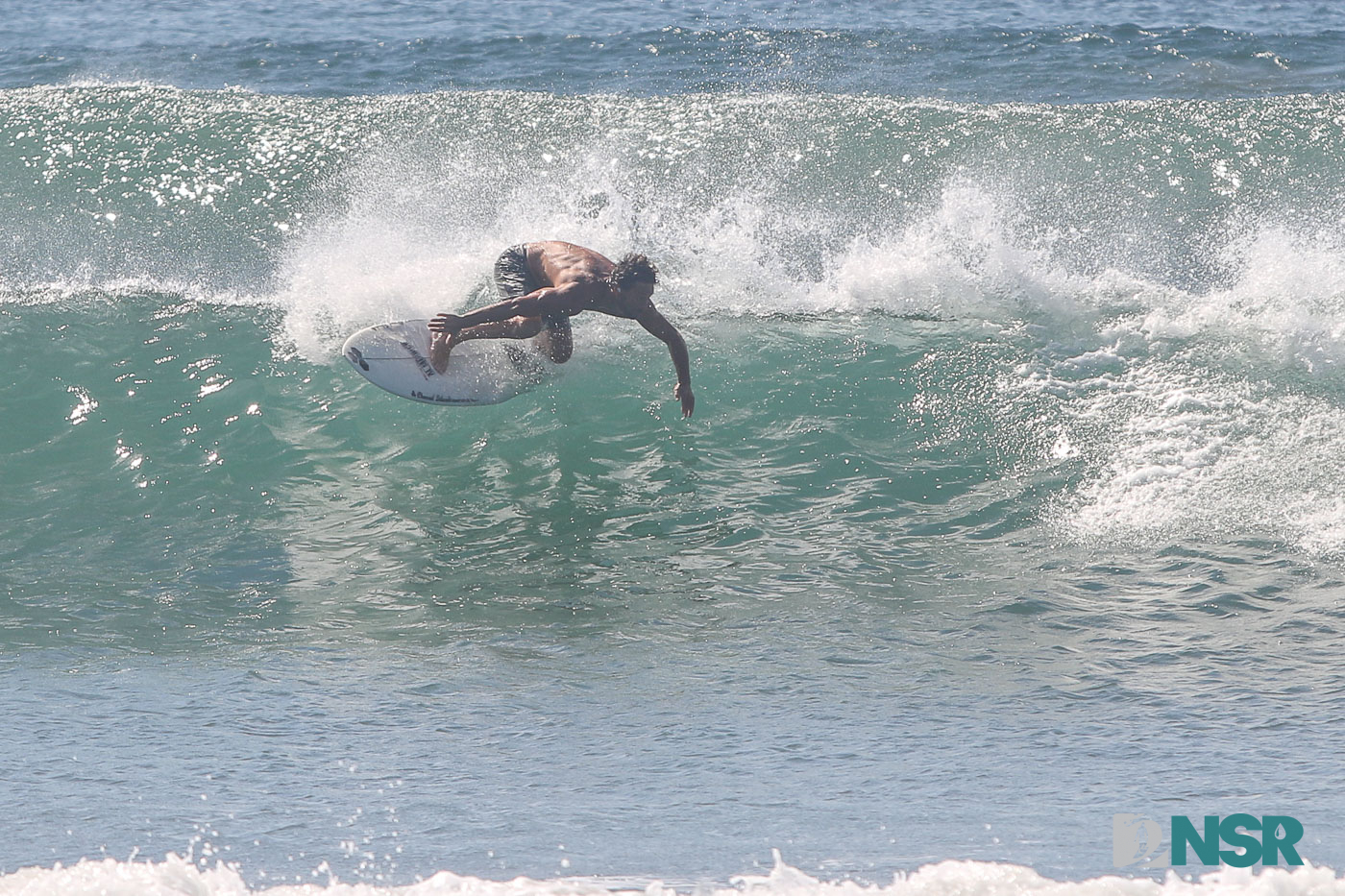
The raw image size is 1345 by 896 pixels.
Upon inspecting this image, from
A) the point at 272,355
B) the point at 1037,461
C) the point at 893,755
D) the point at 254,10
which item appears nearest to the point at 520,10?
the point at 254,10

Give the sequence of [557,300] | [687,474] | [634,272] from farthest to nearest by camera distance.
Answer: [687,474] < [557,300] < [634,272]

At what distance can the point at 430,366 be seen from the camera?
28.2ft

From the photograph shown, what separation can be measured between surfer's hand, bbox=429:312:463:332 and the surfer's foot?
0.77m

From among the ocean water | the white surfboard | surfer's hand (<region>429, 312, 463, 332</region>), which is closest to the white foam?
the ocean water

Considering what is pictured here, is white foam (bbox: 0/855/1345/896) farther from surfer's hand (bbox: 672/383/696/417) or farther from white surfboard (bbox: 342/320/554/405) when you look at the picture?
white surfboard (bbox: 342/320/554/405)

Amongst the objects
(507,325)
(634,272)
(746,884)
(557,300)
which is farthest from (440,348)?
(746,884)

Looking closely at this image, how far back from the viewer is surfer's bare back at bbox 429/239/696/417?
7695mm

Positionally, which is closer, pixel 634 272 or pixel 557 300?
pixel 634 272

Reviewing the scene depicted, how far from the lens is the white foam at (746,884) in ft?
12.5

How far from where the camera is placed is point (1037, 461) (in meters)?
8.33

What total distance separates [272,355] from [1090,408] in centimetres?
569
